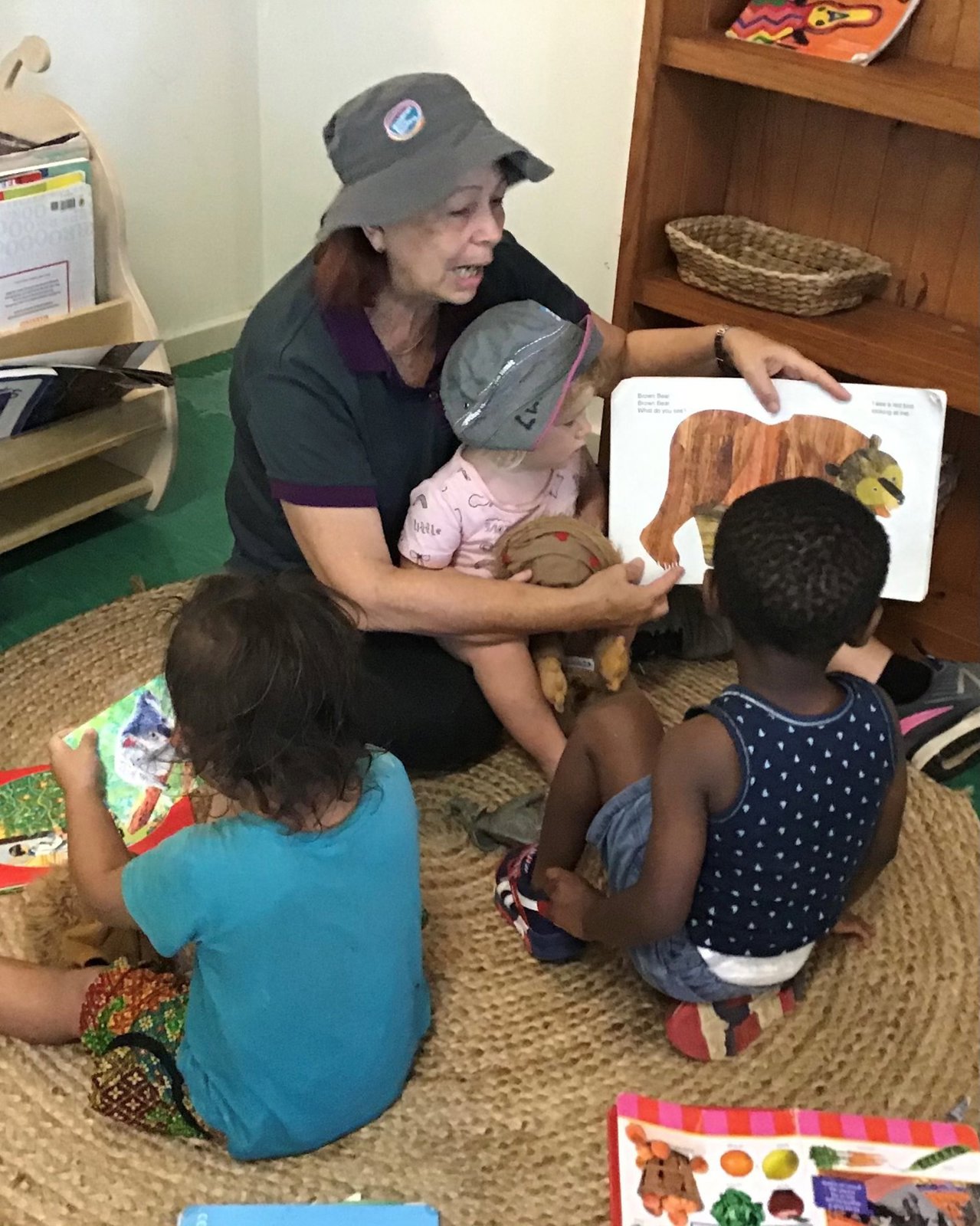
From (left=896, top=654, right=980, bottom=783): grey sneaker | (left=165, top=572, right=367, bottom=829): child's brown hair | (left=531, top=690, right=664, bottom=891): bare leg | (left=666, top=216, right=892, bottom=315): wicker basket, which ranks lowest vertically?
(left=896, top=654, right=980, bottom=783): grey sneaker

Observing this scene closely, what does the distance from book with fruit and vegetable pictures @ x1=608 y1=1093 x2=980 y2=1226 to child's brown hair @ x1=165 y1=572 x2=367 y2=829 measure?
18.1 inches

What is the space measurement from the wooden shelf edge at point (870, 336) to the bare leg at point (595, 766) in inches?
22.8

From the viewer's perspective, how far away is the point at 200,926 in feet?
3.05

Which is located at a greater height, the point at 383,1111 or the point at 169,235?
the point at 169,235

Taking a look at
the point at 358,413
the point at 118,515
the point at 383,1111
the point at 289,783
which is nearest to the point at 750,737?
the point at 289,783

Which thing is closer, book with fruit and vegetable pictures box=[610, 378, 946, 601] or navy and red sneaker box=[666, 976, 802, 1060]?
navy and red sneaker box=[666, 976, 802, 1060]

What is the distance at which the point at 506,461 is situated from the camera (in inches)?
54.6

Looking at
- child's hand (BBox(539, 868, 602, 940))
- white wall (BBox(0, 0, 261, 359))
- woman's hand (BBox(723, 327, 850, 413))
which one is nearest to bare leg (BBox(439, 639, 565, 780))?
child's hand (BBox(539, 868, 602, 940))

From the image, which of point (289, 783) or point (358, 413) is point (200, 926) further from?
point (358, 413)

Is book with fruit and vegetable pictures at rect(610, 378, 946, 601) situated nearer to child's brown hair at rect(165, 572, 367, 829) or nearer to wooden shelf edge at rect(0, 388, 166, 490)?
child's brown hair at rect(165, 572, 367, 829)

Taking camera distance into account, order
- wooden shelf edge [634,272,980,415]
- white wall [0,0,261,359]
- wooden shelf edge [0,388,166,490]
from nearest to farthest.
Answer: wooden shelf edge [634,272,980,415] → wooden shelf edge [0,388,166,490] → white wall [0,0,261,359]

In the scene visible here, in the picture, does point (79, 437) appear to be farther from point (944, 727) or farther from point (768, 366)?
point (944, 727)

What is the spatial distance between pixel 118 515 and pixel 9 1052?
1.05 metres

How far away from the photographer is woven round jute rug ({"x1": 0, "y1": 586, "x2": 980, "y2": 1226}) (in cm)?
107
